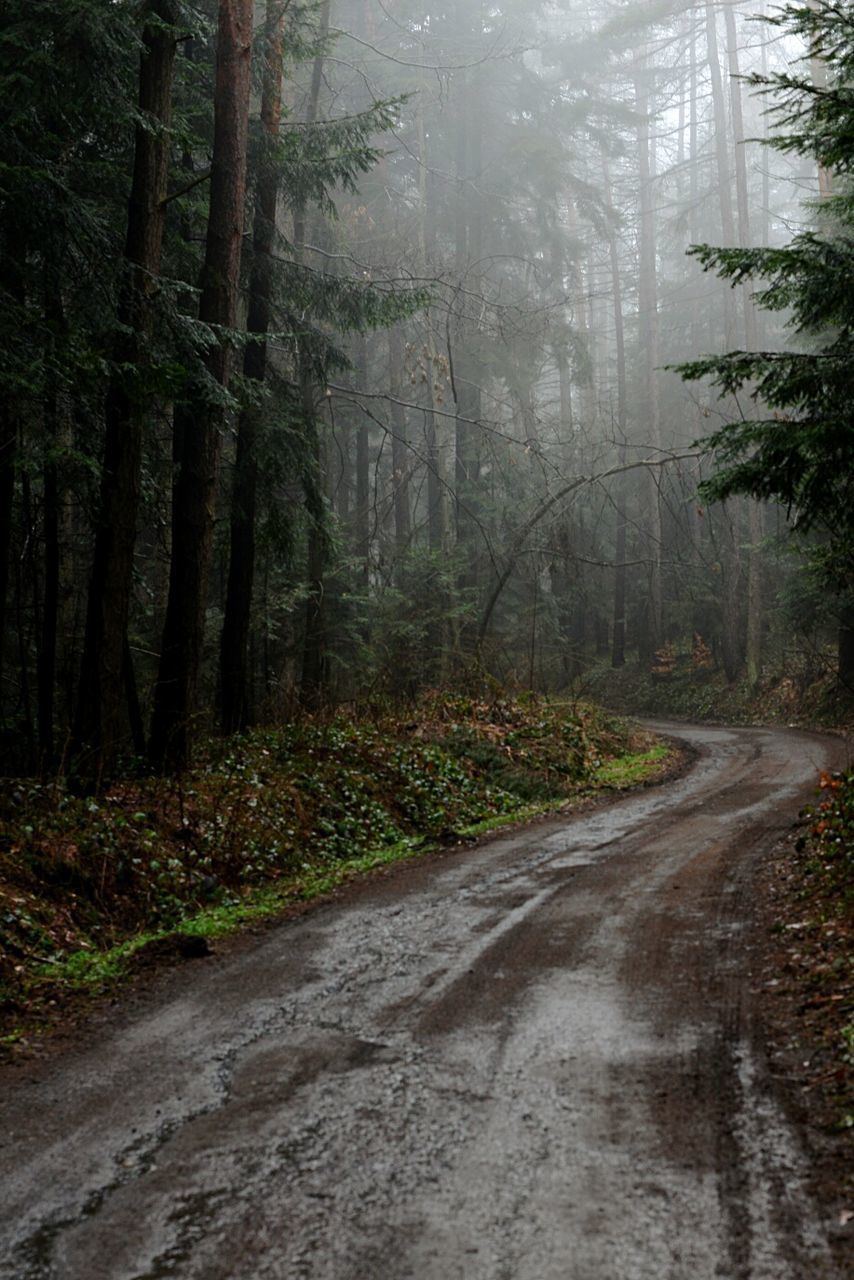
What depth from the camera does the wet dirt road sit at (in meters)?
3.06

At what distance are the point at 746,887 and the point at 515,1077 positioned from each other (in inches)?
158

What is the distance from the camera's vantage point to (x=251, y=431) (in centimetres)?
1380

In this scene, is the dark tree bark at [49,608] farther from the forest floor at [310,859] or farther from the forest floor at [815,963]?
the forest floor at [815,963]

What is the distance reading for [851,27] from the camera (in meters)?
7.57

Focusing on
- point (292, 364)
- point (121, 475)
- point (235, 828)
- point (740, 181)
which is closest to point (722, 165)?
point (740, 181)

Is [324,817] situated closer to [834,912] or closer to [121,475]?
[121,475]

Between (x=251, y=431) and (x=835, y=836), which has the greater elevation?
(x=251, y=431)

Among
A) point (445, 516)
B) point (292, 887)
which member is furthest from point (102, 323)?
point (445, 516)

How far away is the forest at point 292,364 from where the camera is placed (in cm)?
884

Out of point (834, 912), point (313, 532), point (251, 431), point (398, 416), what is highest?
point (398, 416)

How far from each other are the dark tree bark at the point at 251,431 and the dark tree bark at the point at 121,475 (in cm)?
352

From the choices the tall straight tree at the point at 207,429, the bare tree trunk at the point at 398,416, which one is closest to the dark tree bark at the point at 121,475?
the tall straight tree at the point at 207,429

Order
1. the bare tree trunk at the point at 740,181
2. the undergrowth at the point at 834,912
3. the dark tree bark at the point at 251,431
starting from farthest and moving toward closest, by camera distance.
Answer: the bare tree trunk at the point at 740,181
the dark tree bark at the point at 251,431
the undergrowth at the point at 834,912

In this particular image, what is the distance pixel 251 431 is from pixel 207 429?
230cm
